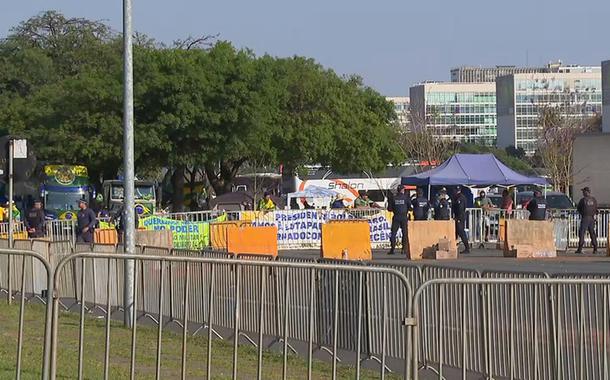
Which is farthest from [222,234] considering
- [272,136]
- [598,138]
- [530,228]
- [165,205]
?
[165,205]

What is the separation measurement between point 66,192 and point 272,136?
1098cm

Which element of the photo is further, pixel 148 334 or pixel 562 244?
pixel 562 244

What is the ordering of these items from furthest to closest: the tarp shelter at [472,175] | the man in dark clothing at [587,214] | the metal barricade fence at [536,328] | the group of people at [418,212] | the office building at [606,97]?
the office building at [606,97], the tarp shelter at [472,175], the group of people at [418,212], the man in dark clothing at [587,214], the metal barricade fence at [536,328]

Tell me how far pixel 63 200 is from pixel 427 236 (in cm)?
2918

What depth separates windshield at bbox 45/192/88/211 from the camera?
5690 centimetres

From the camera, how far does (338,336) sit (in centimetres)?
1118

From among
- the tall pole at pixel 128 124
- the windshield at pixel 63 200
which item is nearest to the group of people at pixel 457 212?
the tall pole at pixel 128 124

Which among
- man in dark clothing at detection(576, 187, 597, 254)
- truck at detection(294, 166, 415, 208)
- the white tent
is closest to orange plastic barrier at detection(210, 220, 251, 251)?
man in dark clothing at detection(576, 187, 597, 254)

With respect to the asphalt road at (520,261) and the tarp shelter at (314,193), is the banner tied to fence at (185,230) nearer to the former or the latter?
the asphalt road at (520,261)

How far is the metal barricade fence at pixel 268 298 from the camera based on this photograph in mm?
10203

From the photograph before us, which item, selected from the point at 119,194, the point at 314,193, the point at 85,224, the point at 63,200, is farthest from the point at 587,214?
the point at 119,194

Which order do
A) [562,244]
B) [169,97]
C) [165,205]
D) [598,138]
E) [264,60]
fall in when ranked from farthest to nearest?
[165,205] → [264,60] → [169,97] → [598,138] → [562,244]

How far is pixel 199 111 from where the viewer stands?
181 feet

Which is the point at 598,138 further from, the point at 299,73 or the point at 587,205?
the point at 299,73
